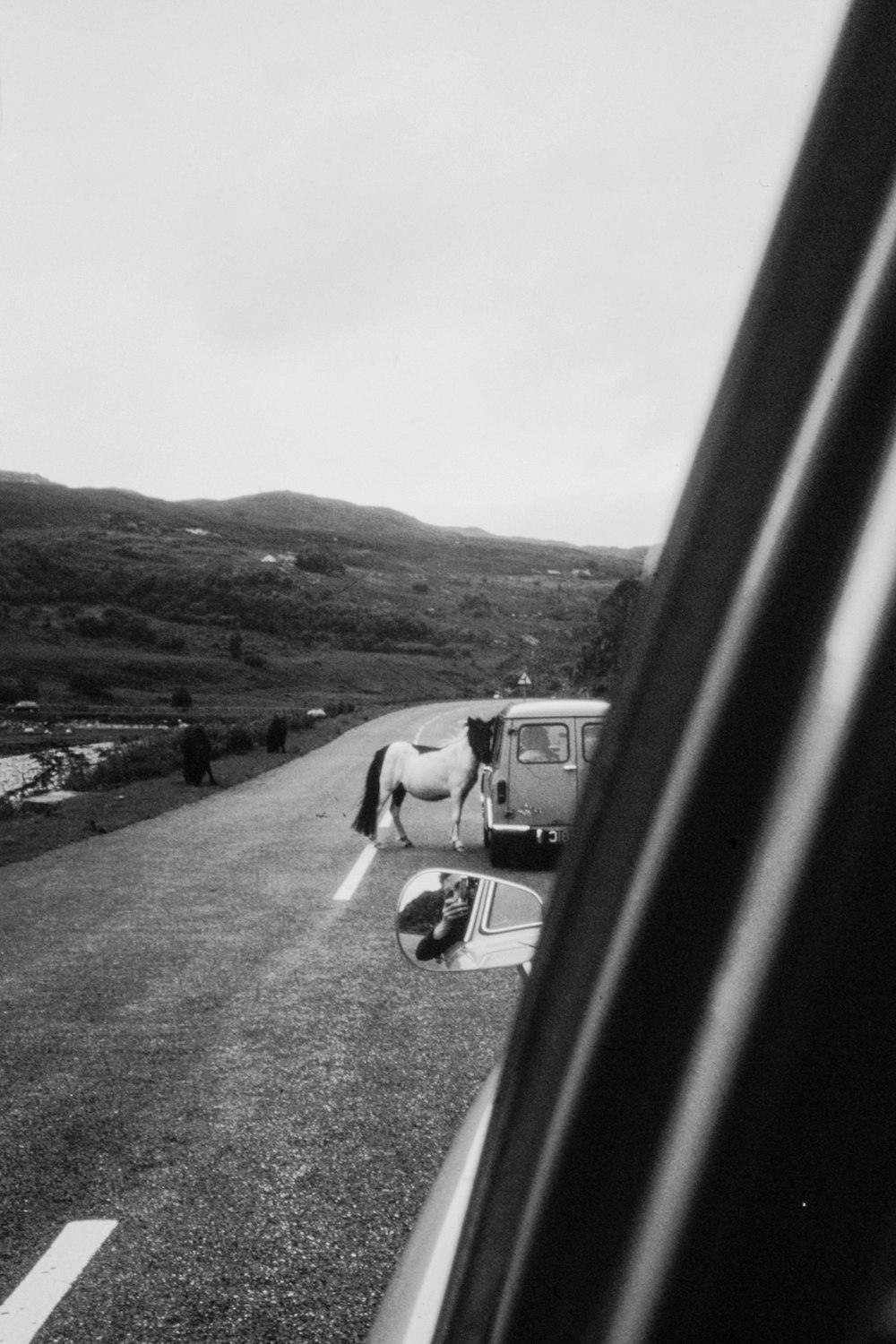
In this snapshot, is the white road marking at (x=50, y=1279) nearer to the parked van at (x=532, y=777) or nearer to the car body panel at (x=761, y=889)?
the car body panel at (x=761, y=889)

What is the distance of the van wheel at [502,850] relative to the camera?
10.6 m

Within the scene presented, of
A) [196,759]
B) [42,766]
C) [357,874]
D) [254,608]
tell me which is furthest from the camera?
[254,608]

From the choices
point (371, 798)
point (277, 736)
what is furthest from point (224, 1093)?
point (277, 736)

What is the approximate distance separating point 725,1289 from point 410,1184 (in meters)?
3.60

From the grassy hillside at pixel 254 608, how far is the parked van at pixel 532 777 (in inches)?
433

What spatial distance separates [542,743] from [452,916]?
8.96 metres

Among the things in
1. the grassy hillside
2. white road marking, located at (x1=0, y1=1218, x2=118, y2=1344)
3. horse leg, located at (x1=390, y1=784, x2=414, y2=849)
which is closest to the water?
horse leg, located at (x1=390, y1=784, x2=414, y2=849)

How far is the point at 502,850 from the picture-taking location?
10.7m

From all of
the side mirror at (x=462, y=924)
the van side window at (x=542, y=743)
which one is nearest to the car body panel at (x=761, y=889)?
the side mirror at (x=462, y=924)

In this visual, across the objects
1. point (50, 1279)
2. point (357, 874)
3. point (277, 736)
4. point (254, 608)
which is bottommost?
point (254, 608)

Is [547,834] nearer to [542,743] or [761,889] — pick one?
[542,743]

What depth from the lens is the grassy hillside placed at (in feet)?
213

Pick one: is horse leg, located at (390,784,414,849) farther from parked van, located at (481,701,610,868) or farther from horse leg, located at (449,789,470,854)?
parked van, located at (481,701,610,868)

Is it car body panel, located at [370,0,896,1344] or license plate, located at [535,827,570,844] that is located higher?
car body panel, located at [370,0,896,1344]
